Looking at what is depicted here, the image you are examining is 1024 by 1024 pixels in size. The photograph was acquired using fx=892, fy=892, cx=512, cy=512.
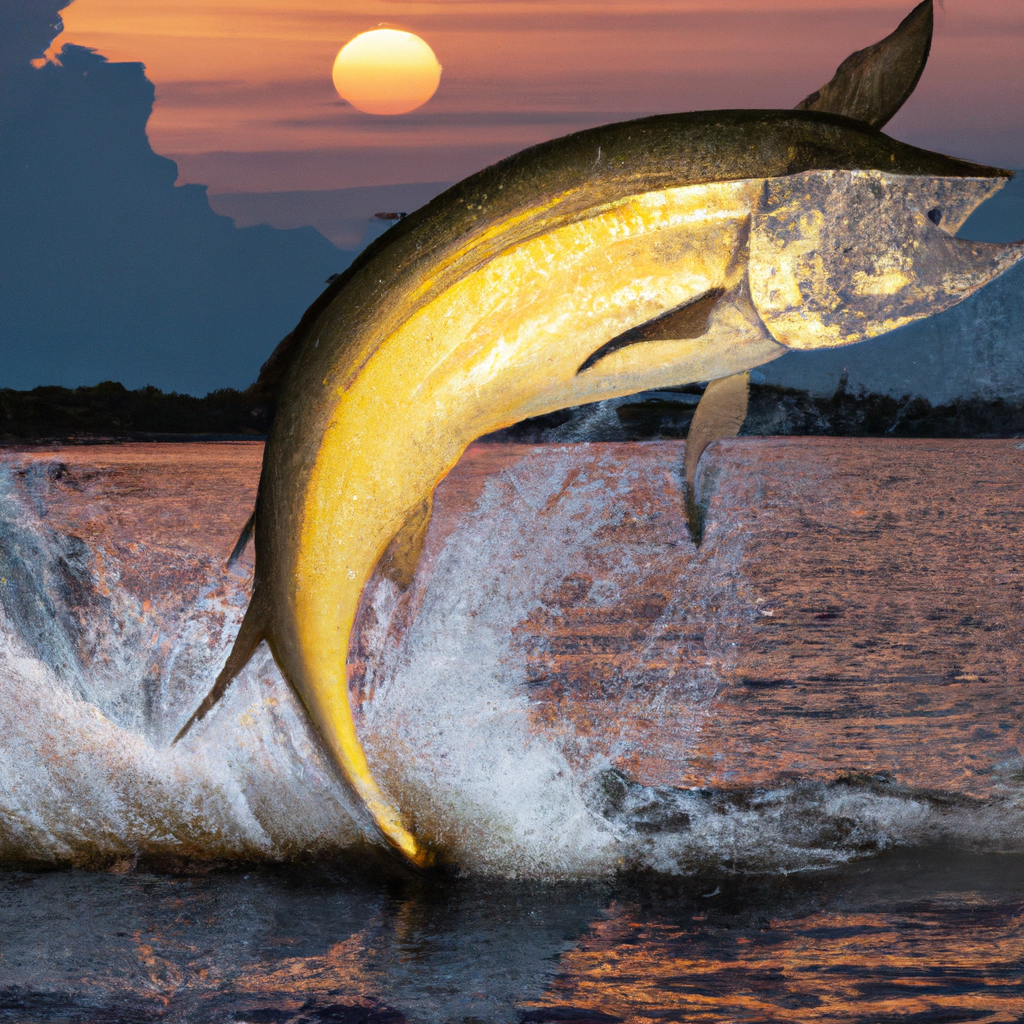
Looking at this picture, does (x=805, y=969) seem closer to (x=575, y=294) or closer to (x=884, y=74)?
(x=575, y=294)

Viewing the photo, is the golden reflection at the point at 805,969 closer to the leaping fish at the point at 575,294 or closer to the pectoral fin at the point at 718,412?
the leaping fish at the point at 575,294

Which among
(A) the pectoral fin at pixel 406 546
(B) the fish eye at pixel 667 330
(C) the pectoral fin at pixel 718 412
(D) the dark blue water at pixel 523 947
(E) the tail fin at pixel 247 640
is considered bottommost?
(D) the dark blue water at pixel 523 947

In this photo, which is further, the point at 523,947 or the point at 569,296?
the point at 523,947

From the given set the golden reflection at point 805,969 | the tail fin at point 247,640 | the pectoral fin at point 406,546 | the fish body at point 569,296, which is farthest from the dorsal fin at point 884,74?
the golden reflection at point 805,969

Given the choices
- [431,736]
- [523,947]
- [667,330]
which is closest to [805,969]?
[523,947]

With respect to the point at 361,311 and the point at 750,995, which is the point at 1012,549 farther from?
the point at 361,311

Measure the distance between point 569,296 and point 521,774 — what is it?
158cm

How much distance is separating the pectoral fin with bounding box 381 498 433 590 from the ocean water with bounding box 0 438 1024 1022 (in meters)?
0.71

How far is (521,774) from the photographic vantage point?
8.17 ft

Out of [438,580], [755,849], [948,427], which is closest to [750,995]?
[755,849]

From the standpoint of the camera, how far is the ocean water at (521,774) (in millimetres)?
1566

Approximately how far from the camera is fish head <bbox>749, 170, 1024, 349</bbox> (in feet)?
4.37

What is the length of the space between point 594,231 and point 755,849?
175 cm

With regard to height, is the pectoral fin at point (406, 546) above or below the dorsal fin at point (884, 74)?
below
